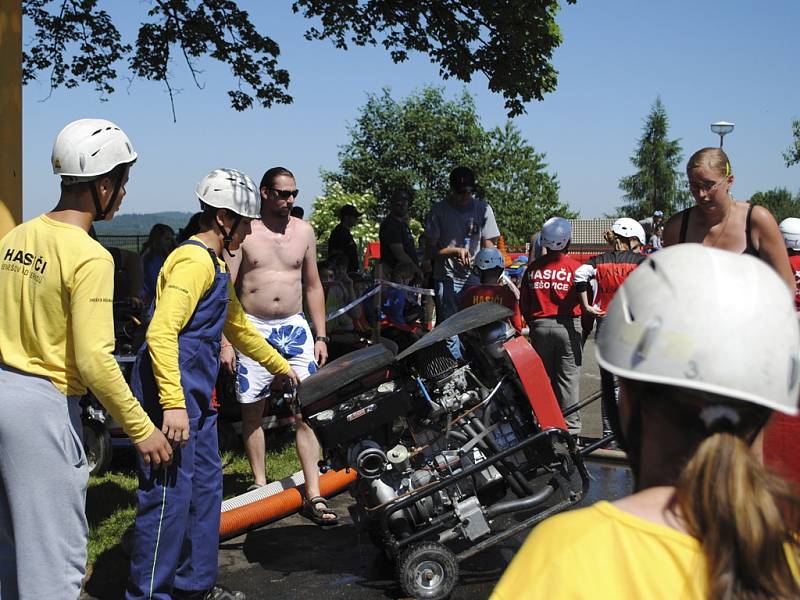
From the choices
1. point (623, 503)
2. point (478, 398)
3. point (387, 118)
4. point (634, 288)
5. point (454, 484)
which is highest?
point (387, 118)

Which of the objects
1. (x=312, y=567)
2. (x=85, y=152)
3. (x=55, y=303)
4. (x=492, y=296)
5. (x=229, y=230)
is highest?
(x=85, y=152)

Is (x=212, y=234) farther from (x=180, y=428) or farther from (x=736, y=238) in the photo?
(x=736, y=238)

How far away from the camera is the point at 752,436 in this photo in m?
1.36

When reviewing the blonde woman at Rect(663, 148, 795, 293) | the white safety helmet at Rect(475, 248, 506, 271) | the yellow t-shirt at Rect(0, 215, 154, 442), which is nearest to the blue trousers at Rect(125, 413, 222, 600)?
the yellow t-shirt at Rect(0, 215, 154, 442)

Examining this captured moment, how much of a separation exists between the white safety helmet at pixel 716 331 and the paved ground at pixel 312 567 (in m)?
3.47

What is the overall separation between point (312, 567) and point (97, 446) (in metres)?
2.41

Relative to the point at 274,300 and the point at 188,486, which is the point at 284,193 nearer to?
the point at 274,300

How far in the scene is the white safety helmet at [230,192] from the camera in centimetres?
420

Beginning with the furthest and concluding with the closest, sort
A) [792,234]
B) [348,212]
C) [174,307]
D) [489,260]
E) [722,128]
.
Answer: [722,128], [348,212], [489,260], [792,234], [174,307]

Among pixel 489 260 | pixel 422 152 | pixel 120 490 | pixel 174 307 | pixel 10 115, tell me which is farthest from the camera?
pixel 422 152

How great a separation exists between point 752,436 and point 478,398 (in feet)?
11.0

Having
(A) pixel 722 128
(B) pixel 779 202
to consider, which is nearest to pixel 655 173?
(B) pixel 779 202

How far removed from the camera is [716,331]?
4.27ft

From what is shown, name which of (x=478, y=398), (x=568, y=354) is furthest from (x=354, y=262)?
(x=478, y=398)
